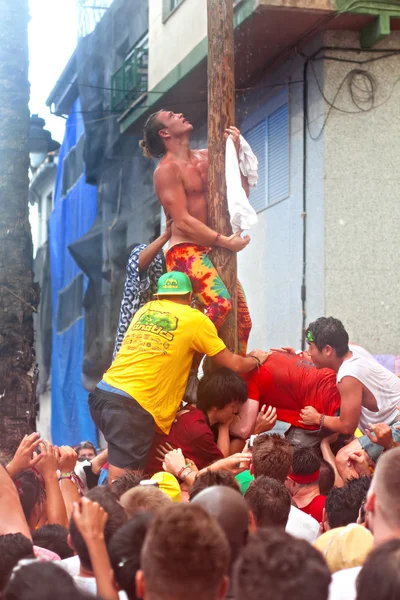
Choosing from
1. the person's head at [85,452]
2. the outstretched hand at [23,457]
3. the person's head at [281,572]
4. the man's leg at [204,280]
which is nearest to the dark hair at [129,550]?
the person's head at [281,572]

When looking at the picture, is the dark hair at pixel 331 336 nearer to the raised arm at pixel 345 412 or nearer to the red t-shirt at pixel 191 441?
the raised arm at pixel 345 412

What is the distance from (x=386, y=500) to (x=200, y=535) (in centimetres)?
106

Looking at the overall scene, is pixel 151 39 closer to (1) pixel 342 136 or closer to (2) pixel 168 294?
(1) pixel 342 136

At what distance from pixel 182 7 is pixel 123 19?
7.82 feet

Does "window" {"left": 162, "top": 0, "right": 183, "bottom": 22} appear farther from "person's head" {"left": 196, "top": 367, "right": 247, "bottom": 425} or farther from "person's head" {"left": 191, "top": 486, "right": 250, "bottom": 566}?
"person's head" {"left": 191, "top": 486, "right": 250, "bottom": 566}

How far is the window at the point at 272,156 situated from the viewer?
11.5 m

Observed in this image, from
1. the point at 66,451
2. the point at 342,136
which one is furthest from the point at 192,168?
the point at 342,136

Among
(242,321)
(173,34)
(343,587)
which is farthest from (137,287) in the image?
(173,34)

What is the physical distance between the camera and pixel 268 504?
4.15 m

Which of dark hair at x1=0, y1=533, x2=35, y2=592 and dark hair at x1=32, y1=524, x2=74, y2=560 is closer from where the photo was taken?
dark hair at x1=0, y1=533, x2=35, y2=592

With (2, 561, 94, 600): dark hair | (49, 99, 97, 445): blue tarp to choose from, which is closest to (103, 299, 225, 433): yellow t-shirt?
(2, 561, 94, 600): dark hair

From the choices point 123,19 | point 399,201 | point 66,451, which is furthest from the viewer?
point 123,19

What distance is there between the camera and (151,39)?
1476 centimetres

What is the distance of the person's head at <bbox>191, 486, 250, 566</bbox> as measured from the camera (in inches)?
118
